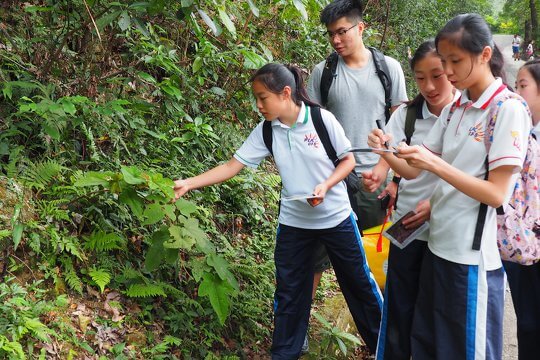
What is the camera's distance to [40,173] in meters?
3.80

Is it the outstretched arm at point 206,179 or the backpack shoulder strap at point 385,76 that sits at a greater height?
the backpack shoulder strap at point 385,76

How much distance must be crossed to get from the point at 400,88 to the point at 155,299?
2345 millimetres

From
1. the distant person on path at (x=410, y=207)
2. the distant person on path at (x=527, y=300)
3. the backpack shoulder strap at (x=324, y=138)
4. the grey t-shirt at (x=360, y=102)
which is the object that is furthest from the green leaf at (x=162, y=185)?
the distant person on path at (x=527, y=300)

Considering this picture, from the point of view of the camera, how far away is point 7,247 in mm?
3354

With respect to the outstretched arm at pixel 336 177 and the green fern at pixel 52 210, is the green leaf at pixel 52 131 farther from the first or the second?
the outstretched arm at pixel 336 177

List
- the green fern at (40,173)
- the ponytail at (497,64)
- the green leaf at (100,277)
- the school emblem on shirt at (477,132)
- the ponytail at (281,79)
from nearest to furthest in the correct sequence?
the school emblem on shirt at (477,132)
the ponytail at (497,64)
the ponytail at (281,79)
the green leaf at (100,277)
the green fern at (40,173)

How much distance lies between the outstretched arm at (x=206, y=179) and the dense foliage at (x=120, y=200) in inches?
3.8

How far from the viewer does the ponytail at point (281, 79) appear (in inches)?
134

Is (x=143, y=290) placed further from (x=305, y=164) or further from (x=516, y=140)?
(x=516, y=140)

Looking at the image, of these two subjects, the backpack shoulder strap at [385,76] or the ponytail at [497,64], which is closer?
the ponytail at [497,64]

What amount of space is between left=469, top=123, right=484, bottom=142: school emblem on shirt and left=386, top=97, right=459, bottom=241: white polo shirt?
0.50 metres

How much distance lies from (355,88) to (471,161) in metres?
1.68

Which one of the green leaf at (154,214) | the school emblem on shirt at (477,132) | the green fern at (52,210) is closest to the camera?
the school emblem on shirt at (477,132)

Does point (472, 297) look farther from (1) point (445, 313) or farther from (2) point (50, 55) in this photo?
(2) point (50, 55)
